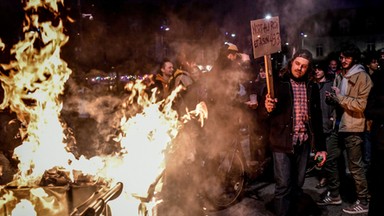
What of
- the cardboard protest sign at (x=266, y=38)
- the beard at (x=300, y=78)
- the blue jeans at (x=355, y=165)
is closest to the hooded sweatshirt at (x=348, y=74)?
the blue jeans at (x=355, y=165)

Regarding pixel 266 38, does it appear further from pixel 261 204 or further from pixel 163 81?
pixel 261 204

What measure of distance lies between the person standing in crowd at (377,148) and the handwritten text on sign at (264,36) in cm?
134

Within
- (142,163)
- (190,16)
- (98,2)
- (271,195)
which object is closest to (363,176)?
(271,195)

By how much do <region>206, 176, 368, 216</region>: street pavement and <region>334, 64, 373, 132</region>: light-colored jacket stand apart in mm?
1377

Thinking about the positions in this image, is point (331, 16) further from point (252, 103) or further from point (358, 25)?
point (252, 103)

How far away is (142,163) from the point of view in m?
4.57

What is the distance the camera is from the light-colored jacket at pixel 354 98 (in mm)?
5453

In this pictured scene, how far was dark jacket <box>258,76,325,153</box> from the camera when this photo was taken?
4.62 metres

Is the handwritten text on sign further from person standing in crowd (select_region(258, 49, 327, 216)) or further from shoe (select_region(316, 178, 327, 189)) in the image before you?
shoe (select_region(316, 178, 327, 189))

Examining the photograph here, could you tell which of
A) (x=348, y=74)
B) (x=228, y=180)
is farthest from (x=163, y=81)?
(x=348, y=74)

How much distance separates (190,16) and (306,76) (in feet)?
148

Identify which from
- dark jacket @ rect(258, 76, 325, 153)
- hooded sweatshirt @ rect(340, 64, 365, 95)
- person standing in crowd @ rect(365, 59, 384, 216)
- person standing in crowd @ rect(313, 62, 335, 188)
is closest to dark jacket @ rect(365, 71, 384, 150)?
person standing in crowd @ rect(365, 59, 384, 216)

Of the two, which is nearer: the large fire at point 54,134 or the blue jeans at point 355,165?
the large fire at point 54,134

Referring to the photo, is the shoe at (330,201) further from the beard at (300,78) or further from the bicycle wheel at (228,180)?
the beard at (300,78)
